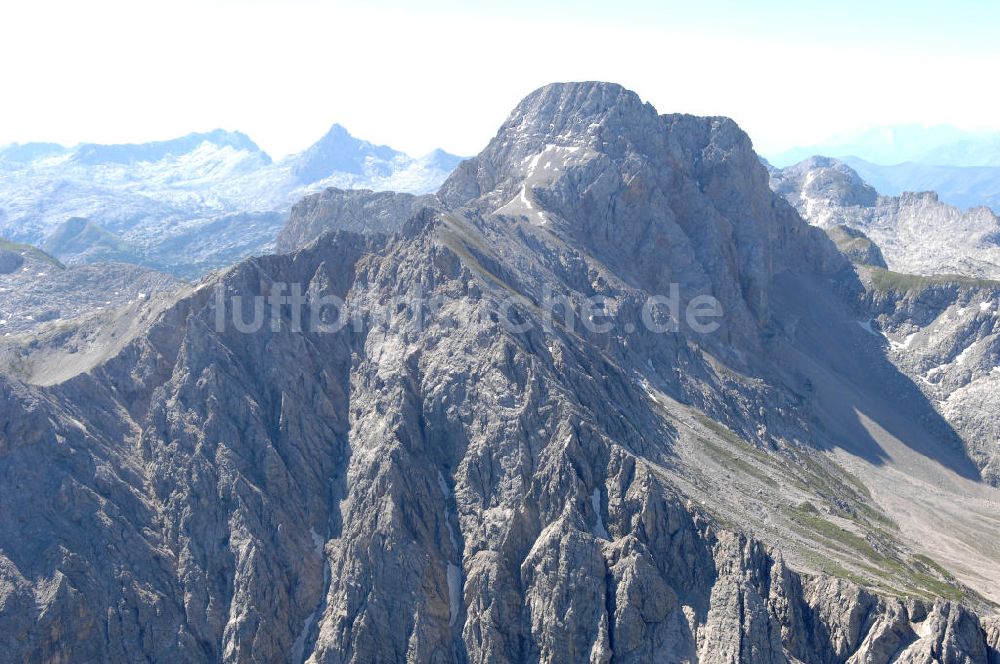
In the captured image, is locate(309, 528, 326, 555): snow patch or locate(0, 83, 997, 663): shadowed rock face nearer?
locate(0, 83, 997, 663): shadowed rock face

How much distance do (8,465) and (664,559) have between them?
356 feet

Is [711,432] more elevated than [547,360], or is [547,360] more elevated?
[547,360]

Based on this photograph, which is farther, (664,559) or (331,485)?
(331,485)

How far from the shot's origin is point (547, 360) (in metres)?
161

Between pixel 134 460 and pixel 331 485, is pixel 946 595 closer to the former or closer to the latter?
pixel 331 485

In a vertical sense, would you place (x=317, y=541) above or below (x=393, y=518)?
below

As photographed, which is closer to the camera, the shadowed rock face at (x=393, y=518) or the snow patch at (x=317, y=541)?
the shadowed rock face at (x=393, y=518)

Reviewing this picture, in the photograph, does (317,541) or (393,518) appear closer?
(393,518)

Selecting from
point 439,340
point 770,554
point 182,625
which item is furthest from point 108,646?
point 770,554

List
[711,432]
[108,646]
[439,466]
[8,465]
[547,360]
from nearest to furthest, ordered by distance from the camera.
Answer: [108,646], [8,465], [439,466], [547,360], [711,432]

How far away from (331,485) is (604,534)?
5291 cm

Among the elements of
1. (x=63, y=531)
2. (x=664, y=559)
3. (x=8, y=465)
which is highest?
(x=8, y=465)

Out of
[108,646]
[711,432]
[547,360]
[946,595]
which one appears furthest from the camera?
[711,432]

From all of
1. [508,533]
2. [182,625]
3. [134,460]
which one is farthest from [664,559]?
[134,460]
